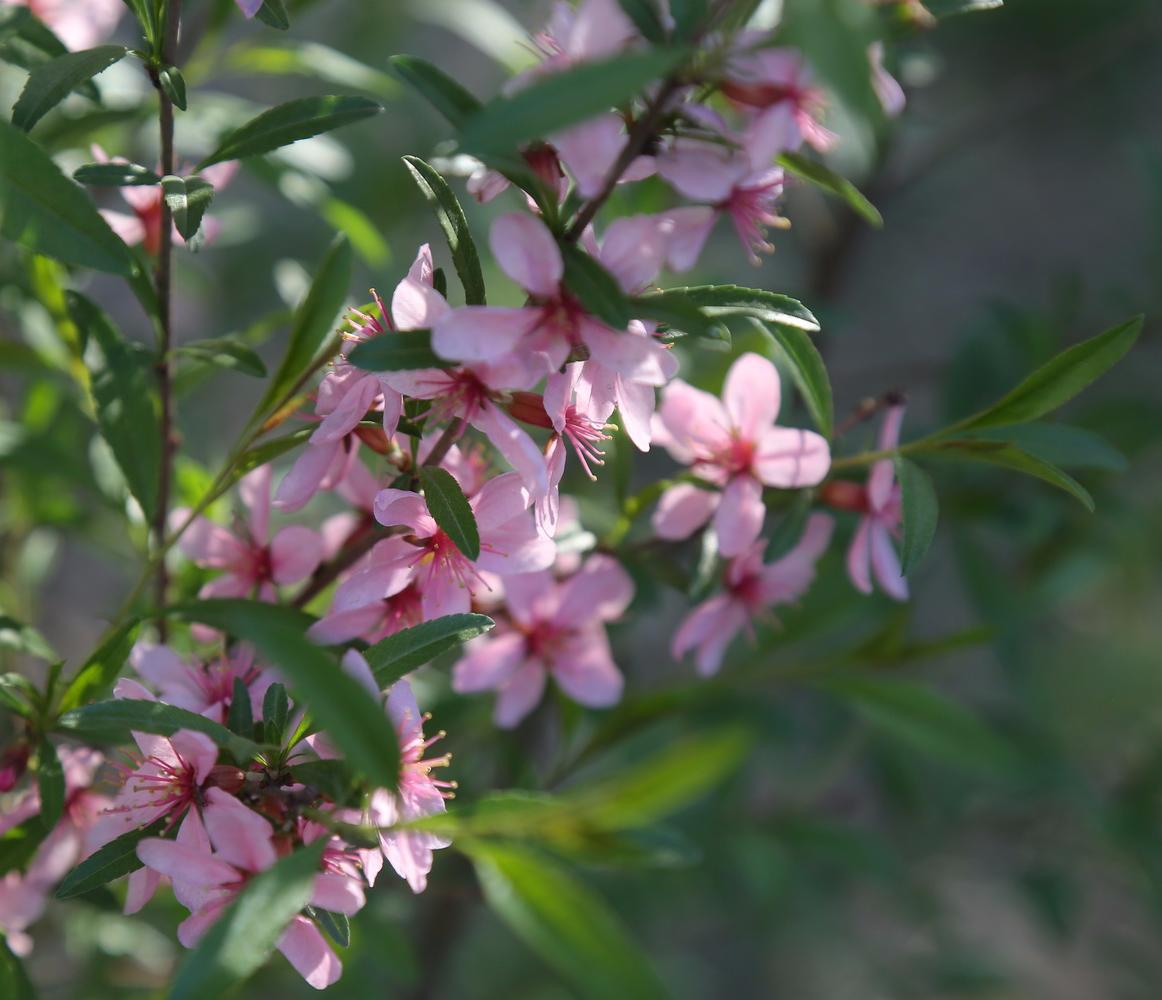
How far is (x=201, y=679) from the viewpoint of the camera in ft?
2.06

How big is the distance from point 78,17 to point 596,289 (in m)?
0.58

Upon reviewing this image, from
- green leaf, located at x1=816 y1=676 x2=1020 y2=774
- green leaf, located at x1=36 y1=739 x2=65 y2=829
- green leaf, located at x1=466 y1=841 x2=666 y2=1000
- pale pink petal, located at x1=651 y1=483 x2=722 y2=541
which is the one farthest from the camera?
green leaf, located at x1=816 y1=676 x2=1020 y2=774

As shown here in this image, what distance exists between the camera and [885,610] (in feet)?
3.90

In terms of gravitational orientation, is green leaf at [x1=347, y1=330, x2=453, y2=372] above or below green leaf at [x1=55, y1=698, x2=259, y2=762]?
above

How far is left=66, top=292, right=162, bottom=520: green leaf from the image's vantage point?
2.23 ft

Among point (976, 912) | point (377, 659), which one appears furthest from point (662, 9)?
point (976, 912)

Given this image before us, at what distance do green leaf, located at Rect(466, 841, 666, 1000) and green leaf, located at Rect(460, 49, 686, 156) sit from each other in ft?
0.85

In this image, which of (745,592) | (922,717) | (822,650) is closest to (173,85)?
(745,592)

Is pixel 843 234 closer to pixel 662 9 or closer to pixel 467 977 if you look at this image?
pixel 662 9

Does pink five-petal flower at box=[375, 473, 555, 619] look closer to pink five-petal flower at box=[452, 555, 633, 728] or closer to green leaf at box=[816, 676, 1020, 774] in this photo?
pink five-petal flower at box=[452, 555, 633, 728]

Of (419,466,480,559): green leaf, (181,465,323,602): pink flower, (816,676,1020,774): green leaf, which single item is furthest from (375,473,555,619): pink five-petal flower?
(816,676,1020,774): green leaf

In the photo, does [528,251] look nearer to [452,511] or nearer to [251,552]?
[452,511]

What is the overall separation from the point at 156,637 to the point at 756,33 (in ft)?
1.78

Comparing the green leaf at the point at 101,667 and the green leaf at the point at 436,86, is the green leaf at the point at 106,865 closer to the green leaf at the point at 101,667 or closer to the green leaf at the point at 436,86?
the green leaf at the point at 101,667
